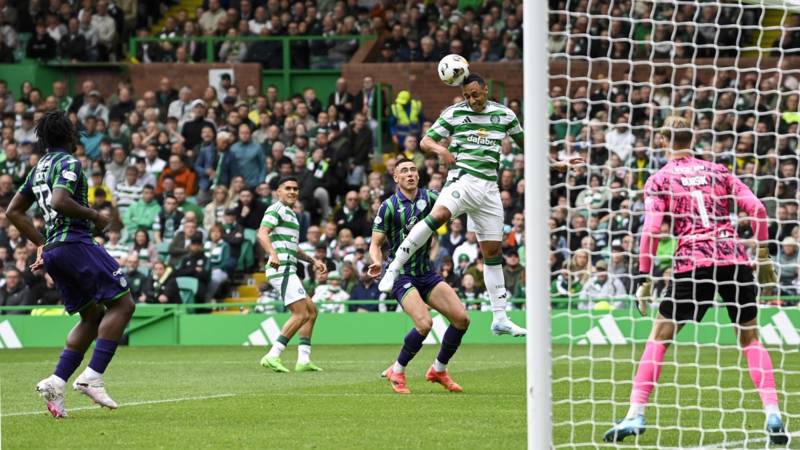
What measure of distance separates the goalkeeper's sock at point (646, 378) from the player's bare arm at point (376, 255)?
3601 millimetres

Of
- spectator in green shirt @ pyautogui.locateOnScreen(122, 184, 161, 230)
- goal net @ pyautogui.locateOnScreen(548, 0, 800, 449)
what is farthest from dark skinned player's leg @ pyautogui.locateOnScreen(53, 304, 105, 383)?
spectator in green shirt @ pyautogui.locateOnScreen(122, 184, 161, 230)

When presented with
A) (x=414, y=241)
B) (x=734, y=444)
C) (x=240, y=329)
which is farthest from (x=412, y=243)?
(x=240, y=329)

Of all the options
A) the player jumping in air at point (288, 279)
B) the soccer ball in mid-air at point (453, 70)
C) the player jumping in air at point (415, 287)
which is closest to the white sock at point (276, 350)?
the player jumping in air at point (288, 279)

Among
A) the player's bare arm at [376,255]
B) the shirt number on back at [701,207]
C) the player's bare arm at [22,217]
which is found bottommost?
the player's bare arm at [376,255]

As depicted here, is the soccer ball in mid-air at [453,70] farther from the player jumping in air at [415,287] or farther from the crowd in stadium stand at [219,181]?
the crowd in stadium stand at [219,181]

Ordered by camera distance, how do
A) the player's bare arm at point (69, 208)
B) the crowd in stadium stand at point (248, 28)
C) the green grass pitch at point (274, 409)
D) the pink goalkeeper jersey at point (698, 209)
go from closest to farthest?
1. the pink goalkeeper jersey at point (698, 209)
2. the green grass pitch at point (274, 409)
3. the player's bare arm at point (69, 208)
4. the crowd in stadium stand at point (248, 28)

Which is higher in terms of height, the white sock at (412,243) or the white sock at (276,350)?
the white sock at (412,243)

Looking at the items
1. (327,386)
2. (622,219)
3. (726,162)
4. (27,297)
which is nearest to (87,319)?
(327,386)

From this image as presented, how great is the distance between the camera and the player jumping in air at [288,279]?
15.6m

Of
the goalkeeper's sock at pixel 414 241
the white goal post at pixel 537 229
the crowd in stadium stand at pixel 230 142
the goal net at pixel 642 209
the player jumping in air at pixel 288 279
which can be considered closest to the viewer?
the white goal post at pixel 537 229

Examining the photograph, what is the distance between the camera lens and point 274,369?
15.6 meters

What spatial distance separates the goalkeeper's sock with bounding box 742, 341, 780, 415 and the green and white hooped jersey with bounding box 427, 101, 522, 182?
4165mm

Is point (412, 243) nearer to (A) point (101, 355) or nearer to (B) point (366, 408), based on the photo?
(B) point (366, 408)

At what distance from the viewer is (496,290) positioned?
13109 millimetres
